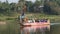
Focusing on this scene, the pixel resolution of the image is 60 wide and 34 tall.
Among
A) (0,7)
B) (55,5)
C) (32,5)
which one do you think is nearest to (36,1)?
(32,5)

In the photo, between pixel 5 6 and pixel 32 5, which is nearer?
pixel 5 6

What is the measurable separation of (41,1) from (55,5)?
6.93 meters

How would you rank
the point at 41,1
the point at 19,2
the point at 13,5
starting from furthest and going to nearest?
the point at 41,1 → the point at 13,5 → the point at 19,2

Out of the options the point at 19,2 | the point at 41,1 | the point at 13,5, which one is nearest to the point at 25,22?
the point at 19,2

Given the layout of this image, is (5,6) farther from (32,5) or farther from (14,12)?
(32,5)

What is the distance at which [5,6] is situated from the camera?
72562 millimetres

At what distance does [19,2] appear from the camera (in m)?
69.6

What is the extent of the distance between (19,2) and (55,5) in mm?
12522

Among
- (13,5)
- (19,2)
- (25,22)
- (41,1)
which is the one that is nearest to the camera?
(25,22)

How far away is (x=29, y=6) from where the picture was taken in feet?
252

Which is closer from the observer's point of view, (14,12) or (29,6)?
(14,12)

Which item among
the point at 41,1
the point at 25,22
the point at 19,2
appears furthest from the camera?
the point at 41,1

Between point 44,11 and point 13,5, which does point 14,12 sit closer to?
point 13,5

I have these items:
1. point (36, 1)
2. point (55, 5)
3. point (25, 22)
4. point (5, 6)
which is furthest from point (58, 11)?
point (25, 22)
